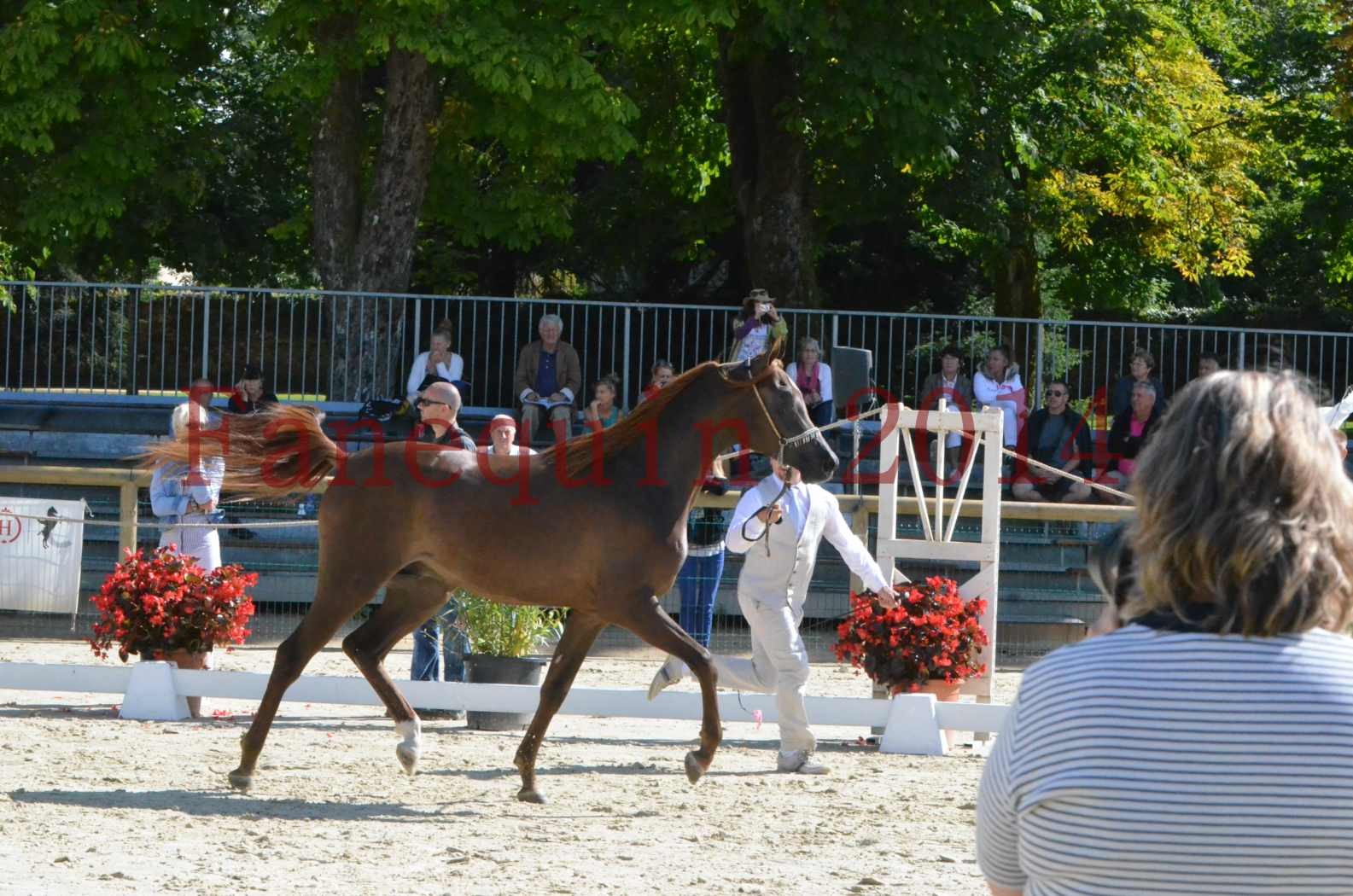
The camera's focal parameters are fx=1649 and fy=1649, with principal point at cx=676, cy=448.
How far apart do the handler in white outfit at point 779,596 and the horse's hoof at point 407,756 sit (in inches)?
52.8

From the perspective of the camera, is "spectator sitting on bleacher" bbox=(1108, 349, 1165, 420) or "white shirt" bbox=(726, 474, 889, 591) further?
"spectator sitting on bleacher" bbox=(1108, 349, 1165, 420)

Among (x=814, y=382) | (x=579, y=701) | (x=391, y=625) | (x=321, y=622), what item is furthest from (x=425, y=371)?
(x=321, y=622)

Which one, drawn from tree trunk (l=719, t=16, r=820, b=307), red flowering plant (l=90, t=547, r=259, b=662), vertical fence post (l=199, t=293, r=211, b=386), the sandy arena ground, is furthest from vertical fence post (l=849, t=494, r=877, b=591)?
tree trunk (l=719, t=16, r=820, b=307)

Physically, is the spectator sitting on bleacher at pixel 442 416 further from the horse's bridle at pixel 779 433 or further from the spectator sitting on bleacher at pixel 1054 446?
the spectator sitting on bleacher at pixel 1054 446

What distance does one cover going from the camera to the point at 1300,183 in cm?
2680

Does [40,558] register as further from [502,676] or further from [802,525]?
[802,525]

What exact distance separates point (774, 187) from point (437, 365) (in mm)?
5694

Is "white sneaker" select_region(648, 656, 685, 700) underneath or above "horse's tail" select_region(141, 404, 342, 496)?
underneath

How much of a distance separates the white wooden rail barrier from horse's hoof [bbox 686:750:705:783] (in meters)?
1.36

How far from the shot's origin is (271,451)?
25.4 feet

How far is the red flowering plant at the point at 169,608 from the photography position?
9.30m

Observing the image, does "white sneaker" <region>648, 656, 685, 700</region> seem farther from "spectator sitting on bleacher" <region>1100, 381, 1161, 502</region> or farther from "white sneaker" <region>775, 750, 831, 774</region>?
"spectator sitting on bleacher" <region>1100, 381, 1161, 502</region>

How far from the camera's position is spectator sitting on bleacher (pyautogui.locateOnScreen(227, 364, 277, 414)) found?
13703 millimetres

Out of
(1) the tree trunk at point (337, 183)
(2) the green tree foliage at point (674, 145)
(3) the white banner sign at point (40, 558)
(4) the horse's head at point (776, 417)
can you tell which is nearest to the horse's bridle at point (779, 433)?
(4) the horse's head at point (776, 417)
